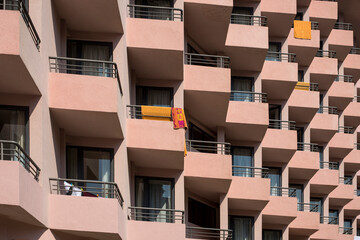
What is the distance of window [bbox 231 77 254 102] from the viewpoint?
37281 millimetres

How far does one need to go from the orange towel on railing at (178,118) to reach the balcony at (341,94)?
28.3 m

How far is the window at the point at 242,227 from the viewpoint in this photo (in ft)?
120

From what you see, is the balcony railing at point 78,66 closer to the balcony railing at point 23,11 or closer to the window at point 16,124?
the balcony railing at point 23,11

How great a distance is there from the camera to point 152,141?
82.6ft

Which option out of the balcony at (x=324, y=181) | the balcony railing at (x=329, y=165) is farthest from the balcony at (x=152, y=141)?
the balcony railing at (x=329, y=165)

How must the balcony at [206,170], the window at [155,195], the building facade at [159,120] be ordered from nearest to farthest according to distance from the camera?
the building facade at [159,120]
the window at [155,195]
the balcony at [206,170]

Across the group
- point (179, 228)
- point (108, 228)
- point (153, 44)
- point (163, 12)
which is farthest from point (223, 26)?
point (108, 228)

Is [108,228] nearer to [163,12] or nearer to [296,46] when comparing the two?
[163,12]

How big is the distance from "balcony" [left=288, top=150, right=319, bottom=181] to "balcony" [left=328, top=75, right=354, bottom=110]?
9315 mm

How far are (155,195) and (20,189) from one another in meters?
12.1

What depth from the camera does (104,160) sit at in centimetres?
2284

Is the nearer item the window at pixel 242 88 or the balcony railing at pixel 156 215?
the balcony railing at pixel 156 215

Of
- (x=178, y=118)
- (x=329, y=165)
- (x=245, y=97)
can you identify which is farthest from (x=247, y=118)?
(x=329, y=165)

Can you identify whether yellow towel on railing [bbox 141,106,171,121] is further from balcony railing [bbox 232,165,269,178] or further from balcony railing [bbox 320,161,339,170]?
balcony railing [bbox 320,161,339,170]
